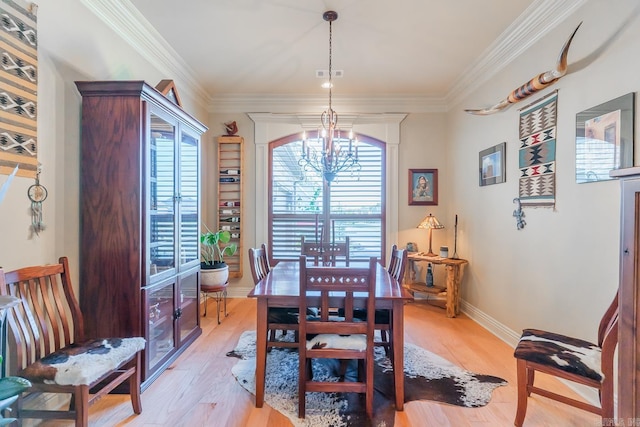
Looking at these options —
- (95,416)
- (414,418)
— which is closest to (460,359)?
(414,418)

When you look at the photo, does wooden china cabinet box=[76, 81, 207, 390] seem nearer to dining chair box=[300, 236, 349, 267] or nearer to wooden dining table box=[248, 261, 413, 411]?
wooden dining table box=[248, 261, 413, 411]

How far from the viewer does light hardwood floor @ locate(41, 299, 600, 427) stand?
6.03 ft

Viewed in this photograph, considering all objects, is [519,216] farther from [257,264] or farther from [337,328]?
[257,264]

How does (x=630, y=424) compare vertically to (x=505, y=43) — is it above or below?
below

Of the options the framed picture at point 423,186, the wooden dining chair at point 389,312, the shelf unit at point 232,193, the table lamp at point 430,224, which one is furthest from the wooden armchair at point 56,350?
the framed picture at point 423,186

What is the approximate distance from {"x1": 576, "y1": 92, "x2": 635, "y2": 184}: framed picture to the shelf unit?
3590 millimetres

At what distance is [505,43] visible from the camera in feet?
9.34

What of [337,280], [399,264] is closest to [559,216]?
[399,264]

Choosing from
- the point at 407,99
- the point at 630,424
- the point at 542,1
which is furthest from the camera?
the point at 407,99

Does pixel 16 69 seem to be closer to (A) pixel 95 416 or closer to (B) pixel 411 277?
(A) pixel 95 416

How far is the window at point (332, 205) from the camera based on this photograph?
439 cm

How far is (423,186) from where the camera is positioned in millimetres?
4328

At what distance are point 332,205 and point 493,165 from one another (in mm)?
2042

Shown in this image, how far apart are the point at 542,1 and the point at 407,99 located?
2019 millimetres
